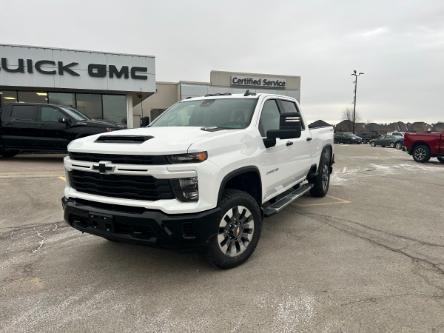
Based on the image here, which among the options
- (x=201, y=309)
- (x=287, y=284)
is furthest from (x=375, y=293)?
(x=201, y=309)

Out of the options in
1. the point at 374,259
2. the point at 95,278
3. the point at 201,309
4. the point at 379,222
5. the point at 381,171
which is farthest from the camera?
the point at 381,171

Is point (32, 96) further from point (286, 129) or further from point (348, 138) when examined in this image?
point (348, 138)

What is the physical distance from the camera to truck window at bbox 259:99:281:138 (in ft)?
15.0

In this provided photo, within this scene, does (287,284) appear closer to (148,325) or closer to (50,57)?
(148,325)

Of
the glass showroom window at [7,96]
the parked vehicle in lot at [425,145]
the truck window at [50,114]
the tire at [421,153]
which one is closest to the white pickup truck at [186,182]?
the truck window at [50,114]

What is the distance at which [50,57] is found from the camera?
17.9 m

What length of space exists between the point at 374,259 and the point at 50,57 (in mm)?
18469

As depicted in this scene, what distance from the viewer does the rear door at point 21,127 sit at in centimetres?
1151

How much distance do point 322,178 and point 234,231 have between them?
4052 millimetres

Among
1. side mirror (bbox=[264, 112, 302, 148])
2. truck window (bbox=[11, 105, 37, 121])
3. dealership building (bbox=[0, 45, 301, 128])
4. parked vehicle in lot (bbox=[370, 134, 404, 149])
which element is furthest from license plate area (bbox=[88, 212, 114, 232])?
parked vehicle in lot (bbox=[370, 134, 404, 149])

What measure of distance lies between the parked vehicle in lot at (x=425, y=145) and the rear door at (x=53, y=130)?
14260 mm

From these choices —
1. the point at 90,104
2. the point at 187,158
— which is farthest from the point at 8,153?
the point at 187,158

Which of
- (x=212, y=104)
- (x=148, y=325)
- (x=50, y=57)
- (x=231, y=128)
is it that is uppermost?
(x=50, y=57)

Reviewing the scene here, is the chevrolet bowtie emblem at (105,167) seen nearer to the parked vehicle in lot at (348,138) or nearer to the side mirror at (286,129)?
the side mirror at (286,129)
